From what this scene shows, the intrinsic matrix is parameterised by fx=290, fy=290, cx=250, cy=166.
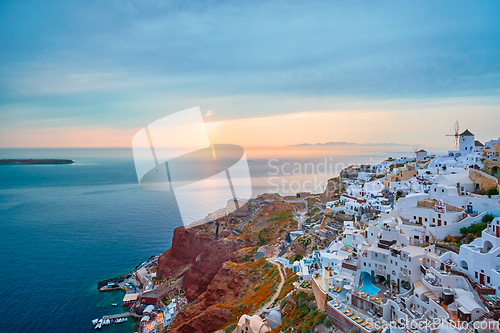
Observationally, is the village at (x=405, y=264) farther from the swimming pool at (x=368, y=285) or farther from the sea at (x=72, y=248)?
the sea at (x=72, y=248)

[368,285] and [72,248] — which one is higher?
[368,285]

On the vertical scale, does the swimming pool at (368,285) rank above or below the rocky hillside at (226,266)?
above

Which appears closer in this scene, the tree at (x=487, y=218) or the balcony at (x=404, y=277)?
the balcony at (x=404, y=277)

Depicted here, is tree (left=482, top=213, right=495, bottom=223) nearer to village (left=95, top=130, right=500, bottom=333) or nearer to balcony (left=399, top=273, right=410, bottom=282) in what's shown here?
village (left=95, top=130, right=500, bottom=333)

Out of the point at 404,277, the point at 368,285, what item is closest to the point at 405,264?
the point at 404,277

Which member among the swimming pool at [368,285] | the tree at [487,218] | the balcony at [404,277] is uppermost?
the tree at [487,218]

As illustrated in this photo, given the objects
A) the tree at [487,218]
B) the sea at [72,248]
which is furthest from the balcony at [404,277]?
the sea at [72,248]

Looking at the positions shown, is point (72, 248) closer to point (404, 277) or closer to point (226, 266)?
point (226, 266)
